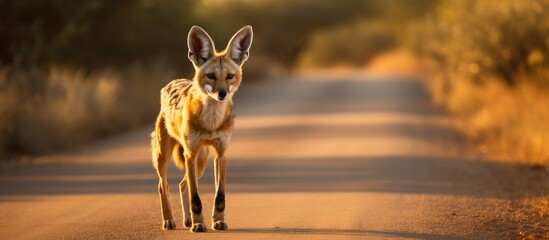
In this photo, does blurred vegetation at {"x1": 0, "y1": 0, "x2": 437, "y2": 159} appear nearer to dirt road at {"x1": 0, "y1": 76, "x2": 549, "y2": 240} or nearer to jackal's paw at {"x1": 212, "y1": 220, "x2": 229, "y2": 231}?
dirt road at {"x1": 0, "y1": 76, "x2": 549, "y2": 240}

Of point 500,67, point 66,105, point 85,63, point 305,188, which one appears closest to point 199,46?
point 305,188

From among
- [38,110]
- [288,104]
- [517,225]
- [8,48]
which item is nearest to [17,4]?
[8,48]

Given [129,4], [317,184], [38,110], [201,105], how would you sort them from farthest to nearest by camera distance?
[129,4] < [38,110] < [317,184] < [201,105]

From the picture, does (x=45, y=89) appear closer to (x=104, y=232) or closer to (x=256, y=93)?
(x=104, y=232)

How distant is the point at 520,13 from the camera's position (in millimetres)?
21156

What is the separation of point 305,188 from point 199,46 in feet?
12.1

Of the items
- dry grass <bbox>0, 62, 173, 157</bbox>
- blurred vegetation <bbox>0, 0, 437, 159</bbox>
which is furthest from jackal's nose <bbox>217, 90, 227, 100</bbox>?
blurred vegetation <bbox>0, 0, 437, 159</bbox>

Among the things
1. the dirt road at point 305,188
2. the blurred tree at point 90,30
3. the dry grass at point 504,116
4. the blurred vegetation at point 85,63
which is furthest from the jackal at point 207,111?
the blurred tree at point 90,30

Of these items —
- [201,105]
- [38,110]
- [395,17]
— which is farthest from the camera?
[395,17]

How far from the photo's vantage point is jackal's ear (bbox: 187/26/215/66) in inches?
349

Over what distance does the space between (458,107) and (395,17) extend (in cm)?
4427

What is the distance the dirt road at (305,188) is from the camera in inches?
365

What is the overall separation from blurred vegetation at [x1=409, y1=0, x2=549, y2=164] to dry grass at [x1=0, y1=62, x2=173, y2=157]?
7431mm

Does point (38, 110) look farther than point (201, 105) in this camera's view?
Yes
